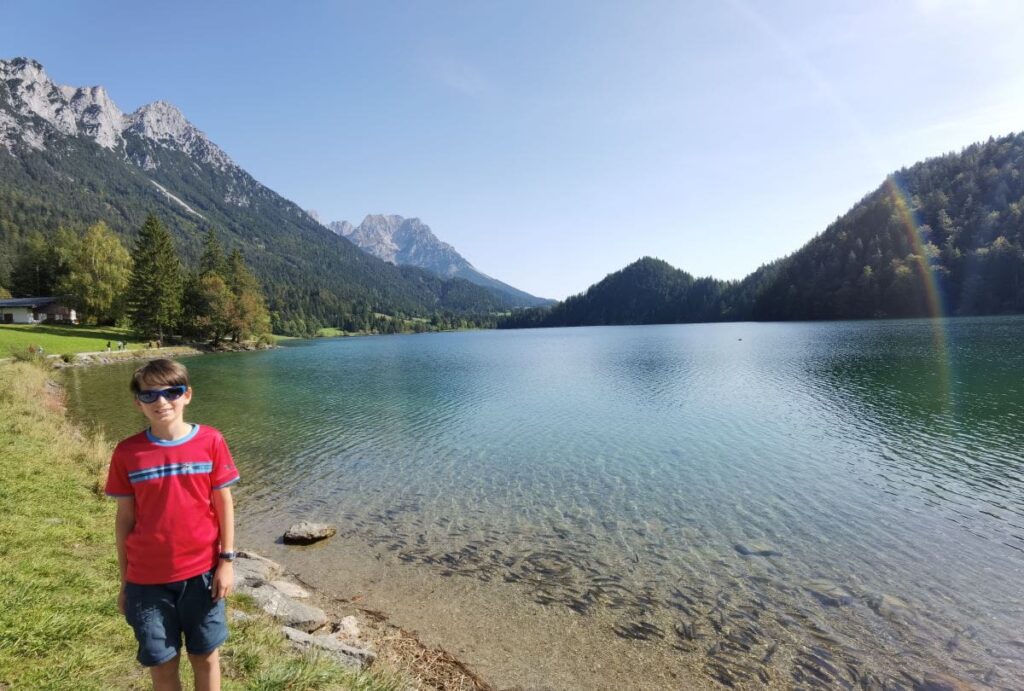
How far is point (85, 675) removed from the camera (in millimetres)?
6008

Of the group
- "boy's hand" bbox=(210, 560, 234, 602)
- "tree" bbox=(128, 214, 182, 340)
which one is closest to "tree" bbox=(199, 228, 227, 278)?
"tree" bbox=(128, 214, 182, 340)

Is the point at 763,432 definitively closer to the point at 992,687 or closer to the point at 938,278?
the point at 992,687

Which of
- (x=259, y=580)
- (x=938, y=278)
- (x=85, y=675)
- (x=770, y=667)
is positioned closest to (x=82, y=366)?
(x=259, y=580)

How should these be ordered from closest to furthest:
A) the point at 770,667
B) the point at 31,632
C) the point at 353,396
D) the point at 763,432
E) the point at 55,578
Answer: the point at 31,632 → the point at 55,578 → the point at 770,667 → the point at 763,432 → the point at 353,396

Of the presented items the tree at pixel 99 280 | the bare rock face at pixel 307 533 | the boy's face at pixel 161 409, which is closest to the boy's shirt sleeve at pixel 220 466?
the boy's face at pixel 161 409

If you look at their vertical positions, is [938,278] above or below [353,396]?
above

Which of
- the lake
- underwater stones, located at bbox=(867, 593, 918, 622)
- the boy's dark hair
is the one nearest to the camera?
the boy's dark hair

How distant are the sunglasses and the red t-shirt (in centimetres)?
31

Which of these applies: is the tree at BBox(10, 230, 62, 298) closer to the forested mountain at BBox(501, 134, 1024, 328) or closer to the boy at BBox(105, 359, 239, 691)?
the boy at BBox(105, 359, 239, 691)

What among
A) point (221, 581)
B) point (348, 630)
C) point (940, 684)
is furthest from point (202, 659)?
point (940, 684)

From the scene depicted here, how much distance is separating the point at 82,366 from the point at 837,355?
9823 centimetres

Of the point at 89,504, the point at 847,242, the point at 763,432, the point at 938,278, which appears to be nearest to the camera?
the point at 89,504

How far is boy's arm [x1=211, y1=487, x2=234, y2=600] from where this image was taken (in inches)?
190

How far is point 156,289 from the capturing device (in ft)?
283
